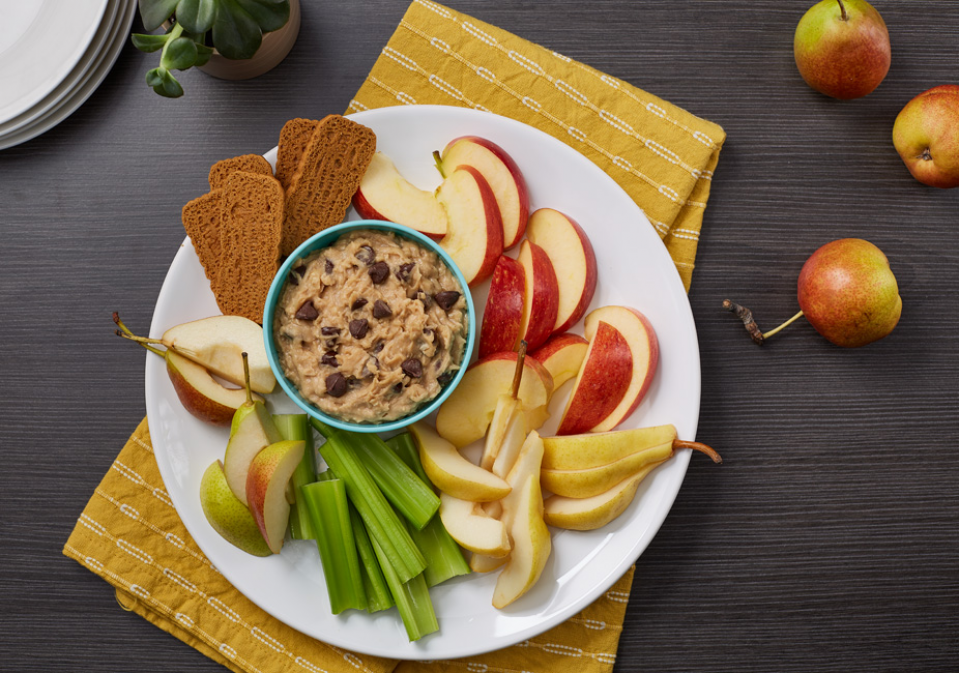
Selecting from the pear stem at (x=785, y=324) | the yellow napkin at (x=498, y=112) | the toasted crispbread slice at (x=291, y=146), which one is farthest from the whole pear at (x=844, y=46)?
the toasted crispbread slice at (x=291, y=146)

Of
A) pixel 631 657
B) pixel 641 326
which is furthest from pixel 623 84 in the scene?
pixel 631 657

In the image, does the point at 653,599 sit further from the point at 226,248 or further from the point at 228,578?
the point at 226,248

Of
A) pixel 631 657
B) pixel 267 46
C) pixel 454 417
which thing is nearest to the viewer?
pixel 454 417

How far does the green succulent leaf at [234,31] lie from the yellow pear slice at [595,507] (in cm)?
166

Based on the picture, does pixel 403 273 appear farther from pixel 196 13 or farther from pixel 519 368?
pixel 196 13

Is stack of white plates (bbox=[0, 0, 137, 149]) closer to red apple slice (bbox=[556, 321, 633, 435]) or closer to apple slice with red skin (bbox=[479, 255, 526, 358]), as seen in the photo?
apple slice with red skin (bbox=[479, 255, 526, 358])

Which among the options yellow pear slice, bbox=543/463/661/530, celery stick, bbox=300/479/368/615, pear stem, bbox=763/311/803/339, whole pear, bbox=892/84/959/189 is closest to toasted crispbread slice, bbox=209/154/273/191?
celery stick, bbox=300/479/368/615

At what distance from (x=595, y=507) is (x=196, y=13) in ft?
5.93

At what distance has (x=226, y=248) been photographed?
197cm

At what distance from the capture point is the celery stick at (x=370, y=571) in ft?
6.44

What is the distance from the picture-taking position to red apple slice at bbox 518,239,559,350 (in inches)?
75.0

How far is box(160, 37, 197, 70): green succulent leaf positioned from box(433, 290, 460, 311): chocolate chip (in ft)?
3.09

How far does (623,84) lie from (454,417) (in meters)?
1.30

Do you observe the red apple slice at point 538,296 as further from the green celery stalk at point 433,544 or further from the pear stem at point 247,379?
the pear stem at point 247,379
